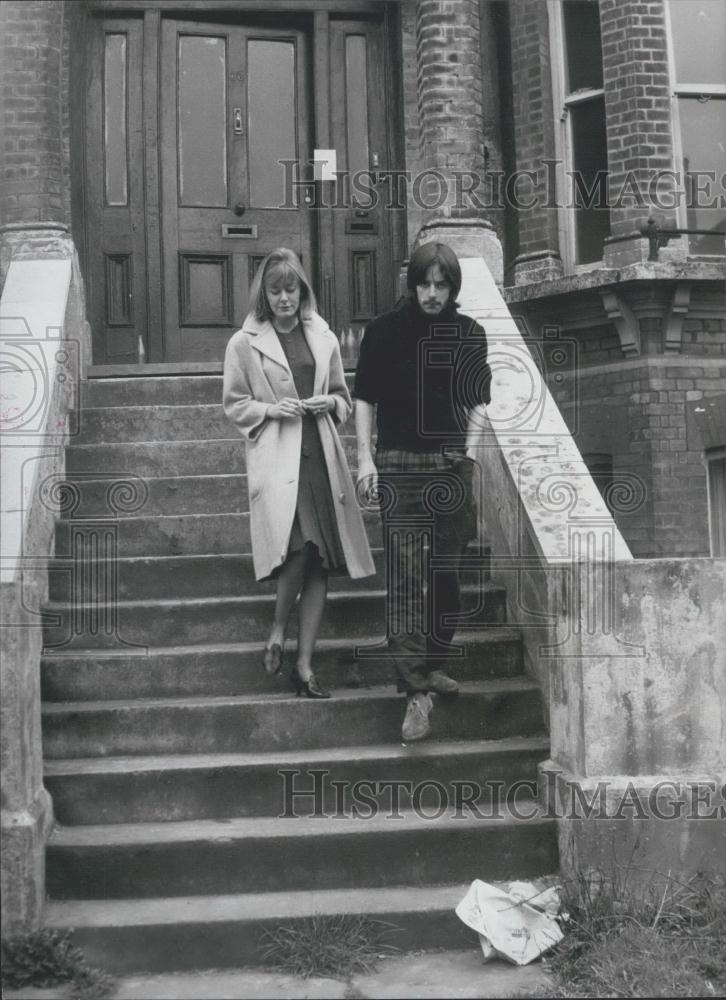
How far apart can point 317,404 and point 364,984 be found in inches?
90.6

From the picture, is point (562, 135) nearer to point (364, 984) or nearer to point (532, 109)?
point (532, 109)

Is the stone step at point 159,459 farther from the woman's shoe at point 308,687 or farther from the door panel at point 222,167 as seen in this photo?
the door panel at point 222,167

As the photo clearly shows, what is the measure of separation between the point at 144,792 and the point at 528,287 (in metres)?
5.54

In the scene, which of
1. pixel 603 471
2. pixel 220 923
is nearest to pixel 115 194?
pixel 603 471

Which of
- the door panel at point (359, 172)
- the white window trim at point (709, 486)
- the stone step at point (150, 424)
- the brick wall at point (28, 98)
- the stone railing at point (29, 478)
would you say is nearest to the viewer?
the stone railing at point (29, 478)

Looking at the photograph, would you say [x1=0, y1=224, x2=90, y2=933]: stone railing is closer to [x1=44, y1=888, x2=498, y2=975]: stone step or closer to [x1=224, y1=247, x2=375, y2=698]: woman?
[x1=44, y1=888, x2=498, y2=975]: stone step

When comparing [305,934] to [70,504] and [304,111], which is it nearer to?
[70,504]

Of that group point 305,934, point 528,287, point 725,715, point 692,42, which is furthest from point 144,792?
point 692,42

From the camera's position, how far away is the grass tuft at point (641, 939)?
150 inches

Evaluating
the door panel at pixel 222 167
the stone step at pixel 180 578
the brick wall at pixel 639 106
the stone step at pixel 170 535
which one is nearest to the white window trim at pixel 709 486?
the brick wall at pixel 639 106

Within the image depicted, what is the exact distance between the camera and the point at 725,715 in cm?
459

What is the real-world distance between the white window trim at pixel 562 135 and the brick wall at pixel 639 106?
606 millimetres

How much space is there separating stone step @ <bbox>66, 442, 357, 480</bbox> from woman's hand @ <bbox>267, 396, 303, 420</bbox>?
5.26 ft

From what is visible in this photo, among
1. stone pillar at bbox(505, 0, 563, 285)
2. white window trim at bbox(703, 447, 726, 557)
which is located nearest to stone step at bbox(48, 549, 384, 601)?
white window trim at bbox(703, 447, 726, 557)
